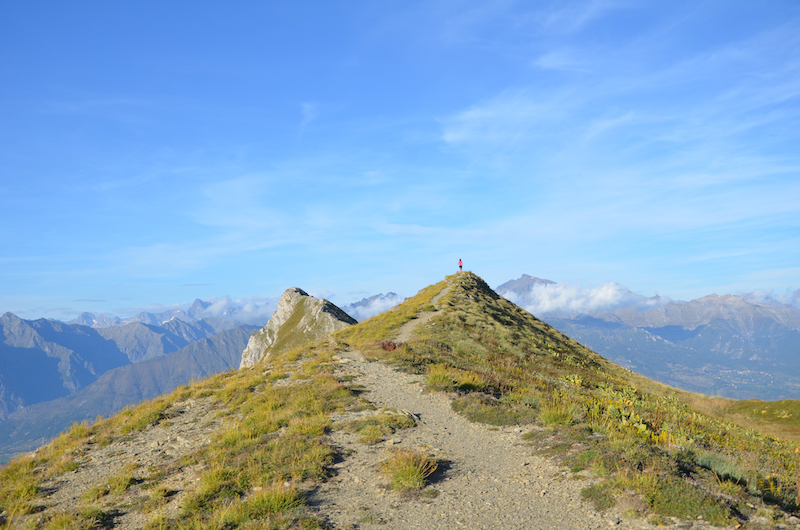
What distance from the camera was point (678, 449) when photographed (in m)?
12.5

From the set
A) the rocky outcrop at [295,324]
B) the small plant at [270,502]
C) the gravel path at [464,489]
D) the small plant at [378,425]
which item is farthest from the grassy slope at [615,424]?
the rocky outcrop at [295,324]

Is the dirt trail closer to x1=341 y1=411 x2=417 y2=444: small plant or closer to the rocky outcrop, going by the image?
x1=341 y1=411 x2=417 y2=444: small plant

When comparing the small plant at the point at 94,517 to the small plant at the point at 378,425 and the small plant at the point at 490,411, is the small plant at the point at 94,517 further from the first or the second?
the small plant at the point at 490,411

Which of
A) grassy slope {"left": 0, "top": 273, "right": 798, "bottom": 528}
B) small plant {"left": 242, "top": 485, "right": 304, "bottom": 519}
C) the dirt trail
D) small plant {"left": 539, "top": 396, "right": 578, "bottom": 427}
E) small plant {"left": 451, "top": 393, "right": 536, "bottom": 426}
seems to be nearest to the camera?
the dirt trail

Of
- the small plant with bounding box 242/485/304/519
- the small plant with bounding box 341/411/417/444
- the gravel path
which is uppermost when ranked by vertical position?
the small plant with bounding box 341/411/417/444

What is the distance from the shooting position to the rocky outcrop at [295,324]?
6531cm

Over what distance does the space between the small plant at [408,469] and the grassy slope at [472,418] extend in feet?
6.92

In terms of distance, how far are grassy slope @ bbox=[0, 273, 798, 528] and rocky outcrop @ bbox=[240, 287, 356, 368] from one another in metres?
34.8

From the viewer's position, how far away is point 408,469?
37.0ft

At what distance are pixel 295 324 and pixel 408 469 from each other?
212ft

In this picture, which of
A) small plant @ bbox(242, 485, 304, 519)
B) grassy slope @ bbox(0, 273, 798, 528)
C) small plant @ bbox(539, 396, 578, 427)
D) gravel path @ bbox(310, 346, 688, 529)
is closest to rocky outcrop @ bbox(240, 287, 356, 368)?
grassy slope @ bbox(0, 273, 798, 528)

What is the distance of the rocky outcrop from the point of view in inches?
2571

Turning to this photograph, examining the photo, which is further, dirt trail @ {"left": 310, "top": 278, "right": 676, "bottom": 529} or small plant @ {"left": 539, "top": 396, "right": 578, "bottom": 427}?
small plant @ {"left": 539, "top": 396, "right": 578, "bottom": 427}

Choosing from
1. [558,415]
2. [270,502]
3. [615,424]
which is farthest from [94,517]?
[615,424]
